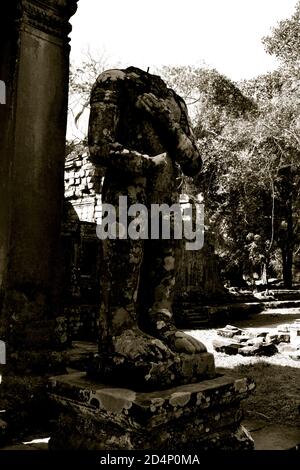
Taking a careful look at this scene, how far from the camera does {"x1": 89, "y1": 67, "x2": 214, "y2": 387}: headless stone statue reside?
2430 millimetres

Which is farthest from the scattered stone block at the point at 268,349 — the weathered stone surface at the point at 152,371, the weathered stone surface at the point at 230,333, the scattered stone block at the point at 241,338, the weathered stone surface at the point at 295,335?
the weathered stone surface at the point at 152,371

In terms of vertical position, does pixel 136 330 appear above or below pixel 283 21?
below

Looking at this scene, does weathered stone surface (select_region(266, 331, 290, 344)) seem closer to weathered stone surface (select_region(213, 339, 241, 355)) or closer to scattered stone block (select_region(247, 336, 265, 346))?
scattered stone block (select_region(247, 336, 265, 346))

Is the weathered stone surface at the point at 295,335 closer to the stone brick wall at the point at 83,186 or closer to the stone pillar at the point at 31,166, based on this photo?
the stone brick wall at the point at 83,186

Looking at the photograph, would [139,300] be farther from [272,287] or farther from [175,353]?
[272,287]

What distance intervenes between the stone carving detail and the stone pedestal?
103 inches

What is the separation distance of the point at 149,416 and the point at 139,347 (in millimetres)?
371

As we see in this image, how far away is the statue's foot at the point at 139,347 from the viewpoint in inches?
92.7

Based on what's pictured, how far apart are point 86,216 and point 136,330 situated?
28.1 ft

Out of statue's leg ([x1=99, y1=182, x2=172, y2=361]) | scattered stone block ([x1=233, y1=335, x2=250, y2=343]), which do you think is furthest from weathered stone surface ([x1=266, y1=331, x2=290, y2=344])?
statue's leg ([x1=99, y1=182, x2=172, y2=361])

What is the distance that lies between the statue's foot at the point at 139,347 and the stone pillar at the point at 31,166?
1.17 metres

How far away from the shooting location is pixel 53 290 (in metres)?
3.57

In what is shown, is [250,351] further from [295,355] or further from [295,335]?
[295,335]
